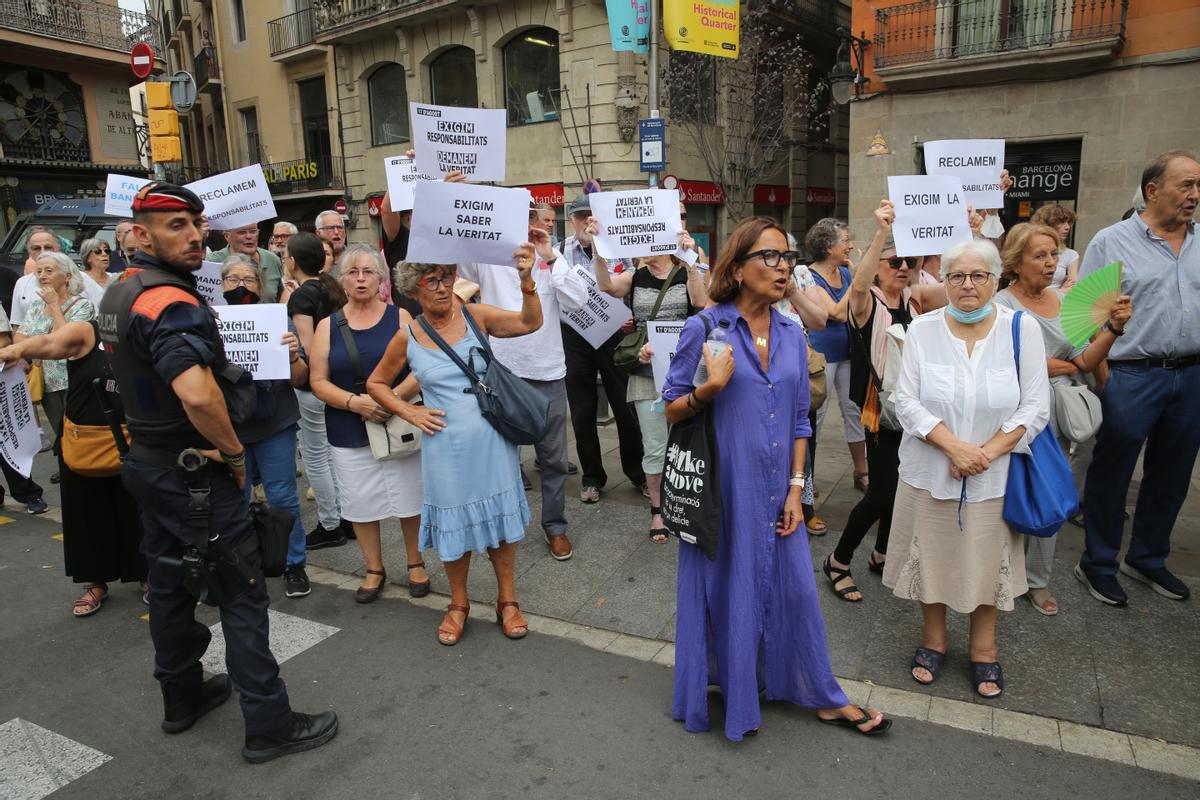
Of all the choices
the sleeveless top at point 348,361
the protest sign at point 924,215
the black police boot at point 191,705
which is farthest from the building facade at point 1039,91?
the black police boot at point 191,705

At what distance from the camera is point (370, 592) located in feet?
14.8

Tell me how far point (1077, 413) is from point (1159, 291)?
0.72m

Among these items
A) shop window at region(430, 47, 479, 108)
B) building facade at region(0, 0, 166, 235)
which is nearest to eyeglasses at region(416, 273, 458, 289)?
shop window at region(430, 47, 479, 108)

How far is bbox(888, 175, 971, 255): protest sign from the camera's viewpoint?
414cm

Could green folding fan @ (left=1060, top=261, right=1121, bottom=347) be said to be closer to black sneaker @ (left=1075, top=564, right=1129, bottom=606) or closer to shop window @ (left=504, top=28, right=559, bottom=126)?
black sneaker @ (left=1075, top=564, right=1129, bottom=606)

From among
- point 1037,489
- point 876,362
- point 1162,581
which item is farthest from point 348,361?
point 1162,581

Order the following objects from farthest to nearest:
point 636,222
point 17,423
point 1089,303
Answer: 1. point 17,423
2. point 636,222
3. point 1089,303

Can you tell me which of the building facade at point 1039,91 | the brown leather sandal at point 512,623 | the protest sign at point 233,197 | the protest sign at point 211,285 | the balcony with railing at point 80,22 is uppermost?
the balcony with railing at point 80,22

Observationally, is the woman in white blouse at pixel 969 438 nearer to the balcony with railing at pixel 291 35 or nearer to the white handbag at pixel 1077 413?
the white handbag at pixel 1077 413

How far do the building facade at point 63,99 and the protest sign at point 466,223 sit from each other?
72.7ft

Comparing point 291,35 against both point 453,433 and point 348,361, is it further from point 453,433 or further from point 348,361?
point 453,433

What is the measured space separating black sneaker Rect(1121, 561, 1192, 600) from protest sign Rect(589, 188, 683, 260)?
3165 mm

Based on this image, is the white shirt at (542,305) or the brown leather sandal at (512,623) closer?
the brown leather sandal at (512,623)

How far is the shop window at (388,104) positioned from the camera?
74.2 ft
